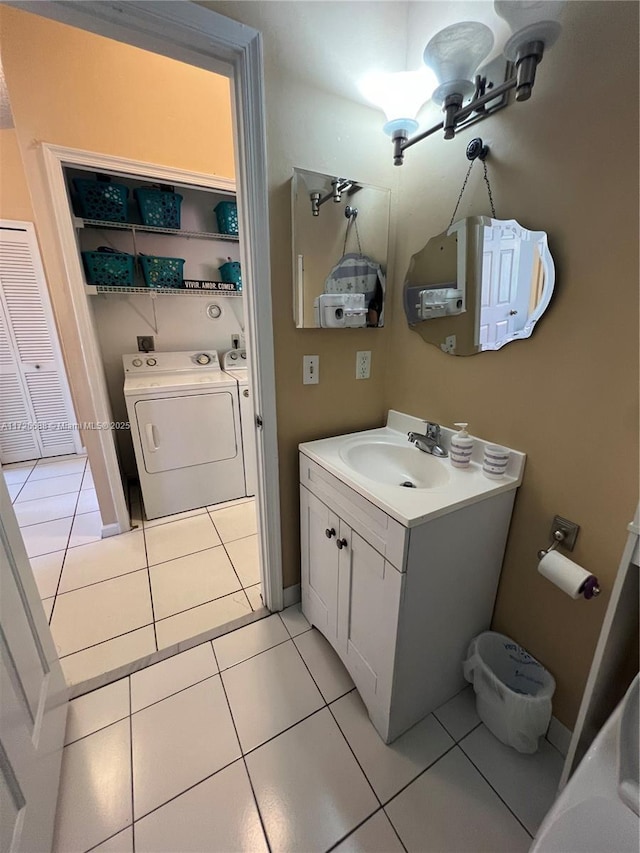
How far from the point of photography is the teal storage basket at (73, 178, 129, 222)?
201cm

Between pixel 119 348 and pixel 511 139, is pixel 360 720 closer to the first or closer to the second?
pixel 511 139

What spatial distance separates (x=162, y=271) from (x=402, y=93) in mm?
1843

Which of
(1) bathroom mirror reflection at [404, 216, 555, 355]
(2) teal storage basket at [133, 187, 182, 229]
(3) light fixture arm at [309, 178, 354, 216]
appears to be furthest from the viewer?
(2) teal storage basket at [133, 187, 182, 229]

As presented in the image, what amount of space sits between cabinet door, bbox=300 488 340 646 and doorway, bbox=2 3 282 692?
0.14 m

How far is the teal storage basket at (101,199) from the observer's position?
201 cm

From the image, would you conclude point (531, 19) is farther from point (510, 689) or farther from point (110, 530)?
point (110, 530)

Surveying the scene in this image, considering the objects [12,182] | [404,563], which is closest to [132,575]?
[404,563]

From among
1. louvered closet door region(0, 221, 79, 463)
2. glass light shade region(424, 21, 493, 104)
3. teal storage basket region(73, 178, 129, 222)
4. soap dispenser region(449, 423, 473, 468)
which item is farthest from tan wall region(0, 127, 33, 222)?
soap dispenser region(449, 423, 473, 468)

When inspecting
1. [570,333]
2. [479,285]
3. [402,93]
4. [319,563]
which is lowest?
[319,563]

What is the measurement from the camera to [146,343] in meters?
2.68

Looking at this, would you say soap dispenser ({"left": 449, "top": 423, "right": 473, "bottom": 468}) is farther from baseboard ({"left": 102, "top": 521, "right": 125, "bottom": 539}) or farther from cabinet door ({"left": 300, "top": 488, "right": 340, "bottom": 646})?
baseboard ({"left": 102, "top": 521, "right": 125, "bottom": 539})

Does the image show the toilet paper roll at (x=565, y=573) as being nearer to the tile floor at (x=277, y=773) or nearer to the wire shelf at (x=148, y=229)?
the tile floor at (x=277, y=773)

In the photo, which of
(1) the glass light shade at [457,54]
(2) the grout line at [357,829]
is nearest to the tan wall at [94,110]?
(1) the glass light shade at [457,54]

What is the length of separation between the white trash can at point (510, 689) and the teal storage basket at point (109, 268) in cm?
272
